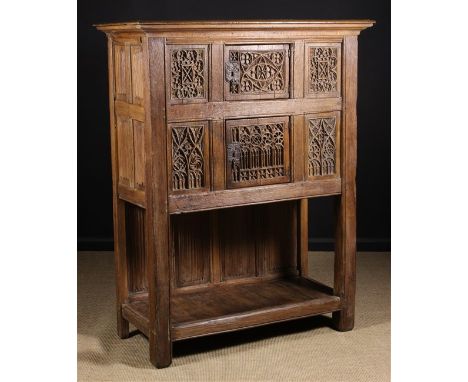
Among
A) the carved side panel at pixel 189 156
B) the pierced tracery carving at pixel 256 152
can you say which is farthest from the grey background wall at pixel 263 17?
the carved side panel at pixel 189 156

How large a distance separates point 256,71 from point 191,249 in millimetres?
1001

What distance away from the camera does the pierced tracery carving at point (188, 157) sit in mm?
3770

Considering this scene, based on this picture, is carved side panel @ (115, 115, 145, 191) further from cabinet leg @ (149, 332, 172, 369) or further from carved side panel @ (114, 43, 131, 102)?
cabinet leg @ (149, 332, 172, 369)

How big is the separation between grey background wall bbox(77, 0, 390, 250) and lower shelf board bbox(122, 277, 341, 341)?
129 cm

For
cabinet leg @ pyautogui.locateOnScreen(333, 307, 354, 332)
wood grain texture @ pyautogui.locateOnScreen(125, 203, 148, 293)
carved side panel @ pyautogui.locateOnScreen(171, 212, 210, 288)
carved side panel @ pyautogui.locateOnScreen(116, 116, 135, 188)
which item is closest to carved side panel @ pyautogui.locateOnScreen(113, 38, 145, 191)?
carved side panel @ pyautogui.locateOnScreen(116, 116, 135, 188)

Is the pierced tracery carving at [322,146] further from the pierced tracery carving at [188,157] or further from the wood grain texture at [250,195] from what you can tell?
the pierced tracery carving at [188,157]

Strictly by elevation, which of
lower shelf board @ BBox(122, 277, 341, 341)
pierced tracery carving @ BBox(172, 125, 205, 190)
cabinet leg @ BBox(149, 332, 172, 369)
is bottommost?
cabinet leg @ BBox(149, 332, 172, 369)

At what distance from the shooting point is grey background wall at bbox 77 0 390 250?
5551mm

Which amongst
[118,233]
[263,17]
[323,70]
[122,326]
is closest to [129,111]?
[118,233]

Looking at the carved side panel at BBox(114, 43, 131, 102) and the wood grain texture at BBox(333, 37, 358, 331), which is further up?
the carved side panel at BBox(114, 43, 131, 102)

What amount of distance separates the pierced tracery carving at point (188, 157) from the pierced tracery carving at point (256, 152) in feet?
0.44

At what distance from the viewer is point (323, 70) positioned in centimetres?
409

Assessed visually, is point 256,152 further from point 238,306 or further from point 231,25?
point 238,306

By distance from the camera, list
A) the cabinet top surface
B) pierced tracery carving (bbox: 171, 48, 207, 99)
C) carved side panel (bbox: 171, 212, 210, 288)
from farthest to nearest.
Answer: carved side panel (bbox: 171, 212, 210, 288)
pierced tracery carving (bbox: 171, 48, 207, 99)
the cabinet top surface
